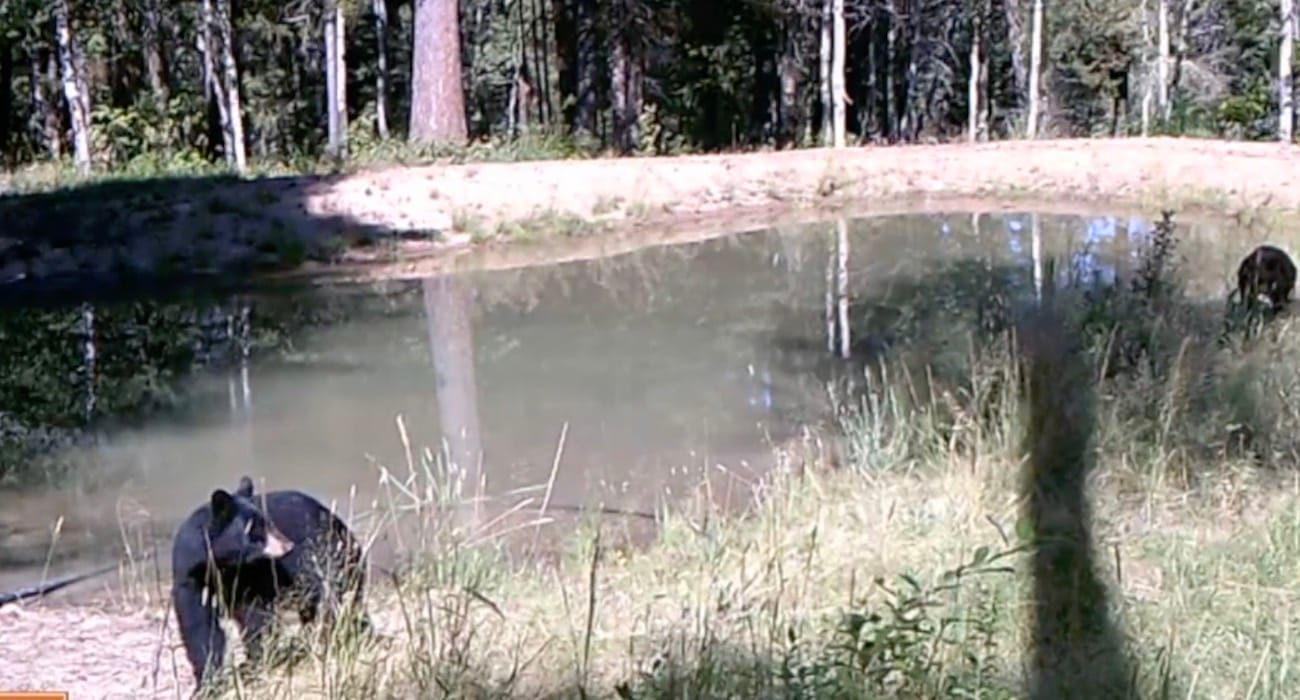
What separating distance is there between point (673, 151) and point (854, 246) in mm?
9245

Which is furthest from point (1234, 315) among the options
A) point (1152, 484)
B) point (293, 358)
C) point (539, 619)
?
point (293, 358)

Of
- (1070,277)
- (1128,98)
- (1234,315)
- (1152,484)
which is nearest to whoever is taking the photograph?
(1152,484)

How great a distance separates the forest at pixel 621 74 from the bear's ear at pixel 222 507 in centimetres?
1440

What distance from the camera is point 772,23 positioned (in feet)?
96.0

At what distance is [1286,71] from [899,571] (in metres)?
19.9

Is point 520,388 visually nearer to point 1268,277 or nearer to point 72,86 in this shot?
point 1268,277

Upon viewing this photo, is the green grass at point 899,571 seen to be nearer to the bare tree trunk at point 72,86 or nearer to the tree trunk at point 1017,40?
the bare tree trunk at point 72,86

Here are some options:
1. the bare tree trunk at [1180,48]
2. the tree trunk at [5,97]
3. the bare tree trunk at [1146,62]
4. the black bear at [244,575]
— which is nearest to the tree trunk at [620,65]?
the bare tree trunk at [1146,62]

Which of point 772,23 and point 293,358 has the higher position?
point 772,23

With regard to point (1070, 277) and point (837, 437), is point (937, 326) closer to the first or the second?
point (1070, 277)

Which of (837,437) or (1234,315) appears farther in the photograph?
(1234,315)

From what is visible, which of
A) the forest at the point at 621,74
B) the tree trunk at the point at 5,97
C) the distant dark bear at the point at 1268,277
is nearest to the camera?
the distant dark bear at the point at 1268,277

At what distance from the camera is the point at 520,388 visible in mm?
7996

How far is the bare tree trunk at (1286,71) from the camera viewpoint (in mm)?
20812
